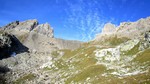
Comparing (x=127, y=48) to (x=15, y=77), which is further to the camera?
(x=15, y=77)

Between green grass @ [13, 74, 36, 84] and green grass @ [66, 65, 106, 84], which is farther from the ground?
green grass @ [66, 65, 106, 84]

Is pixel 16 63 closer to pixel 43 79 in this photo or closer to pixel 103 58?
pixel 43 79

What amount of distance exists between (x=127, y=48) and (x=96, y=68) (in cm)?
2888

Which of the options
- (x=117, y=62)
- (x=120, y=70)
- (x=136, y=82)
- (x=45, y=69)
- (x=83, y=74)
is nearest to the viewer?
(x=136, y=82)

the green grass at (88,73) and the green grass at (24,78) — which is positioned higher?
the green grass at (88,73)

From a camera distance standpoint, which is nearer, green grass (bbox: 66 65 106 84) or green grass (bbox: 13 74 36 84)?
green grass (bbox: 66 65 106 84)

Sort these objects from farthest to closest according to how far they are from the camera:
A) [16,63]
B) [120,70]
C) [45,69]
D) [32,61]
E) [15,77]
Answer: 1. [32,61]
2. [16,63]
3. [45,69]
4. [15,77]
5. [120,70]

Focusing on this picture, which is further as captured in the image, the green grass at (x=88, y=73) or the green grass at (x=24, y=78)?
the green grass at (x=24, y=78)

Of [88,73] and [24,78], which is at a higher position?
[88,73]

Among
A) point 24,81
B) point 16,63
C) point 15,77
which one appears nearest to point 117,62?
point 24,81

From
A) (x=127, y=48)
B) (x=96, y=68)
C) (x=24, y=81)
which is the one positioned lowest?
(x=24, y=81)

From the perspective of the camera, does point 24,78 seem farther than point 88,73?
Yes

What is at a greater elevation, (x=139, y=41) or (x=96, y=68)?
(x=139, y=41)

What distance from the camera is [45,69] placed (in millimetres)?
146625
